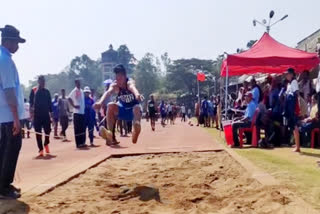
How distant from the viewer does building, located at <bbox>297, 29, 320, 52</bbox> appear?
24069 mm

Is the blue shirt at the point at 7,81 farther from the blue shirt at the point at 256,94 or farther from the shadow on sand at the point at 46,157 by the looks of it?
the blue shirt at the point at 256,94

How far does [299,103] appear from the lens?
11.6 m

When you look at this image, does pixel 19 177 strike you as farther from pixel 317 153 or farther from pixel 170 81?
pixel 170 81

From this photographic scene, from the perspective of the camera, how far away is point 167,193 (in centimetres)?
662

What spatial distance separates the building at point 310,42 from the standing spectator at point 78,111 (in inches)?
527

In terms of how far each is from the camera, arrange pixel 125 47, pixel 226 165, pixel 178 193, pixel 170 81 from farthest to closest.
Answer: pixel 125 47 < pixel 170 81 < pixel 226 165 < pixel 178 193

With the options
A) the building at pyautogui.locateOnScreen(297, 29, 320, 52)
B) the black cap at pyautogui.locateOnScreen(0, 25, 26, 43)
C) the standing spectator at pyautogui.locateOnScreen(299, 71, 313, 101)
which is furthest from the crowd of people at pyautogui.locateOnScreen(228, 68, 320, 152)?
the building at pyautogui.locateOnScreen(297, 29, 320, 52)

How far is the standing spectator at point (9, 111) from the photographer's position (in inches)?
243

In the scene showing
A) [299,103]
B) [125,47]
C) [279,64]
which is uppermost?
[125,47]

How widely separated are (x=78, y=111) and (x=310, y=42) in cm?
1560

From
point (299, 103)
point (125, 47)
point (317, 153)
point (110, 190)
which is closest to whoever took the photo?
point (110, 190)

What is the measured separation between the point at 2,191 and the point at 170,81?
85579 mm

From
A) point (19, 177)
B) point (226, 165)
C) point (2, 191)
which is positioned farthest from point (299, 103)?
point (2, 191)

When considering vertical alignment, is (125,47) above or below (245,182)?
above
